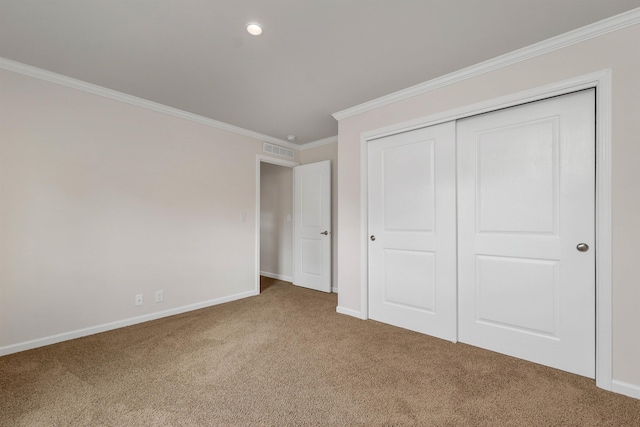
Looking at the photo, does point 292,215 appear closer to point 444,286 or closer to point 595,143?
point 444,286

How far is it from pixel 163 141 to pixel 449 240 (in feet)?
10.8

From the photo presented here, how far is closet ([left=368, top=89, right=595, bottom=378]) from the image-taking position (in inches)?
79.4

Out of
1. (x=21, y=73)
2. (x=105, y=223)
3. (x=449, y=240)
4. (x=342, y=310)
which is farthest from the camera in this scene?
(x=342, y=310)

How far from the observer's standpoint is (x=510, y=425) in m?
1.50

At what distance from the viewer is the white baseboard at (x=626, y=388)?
175 centimetres

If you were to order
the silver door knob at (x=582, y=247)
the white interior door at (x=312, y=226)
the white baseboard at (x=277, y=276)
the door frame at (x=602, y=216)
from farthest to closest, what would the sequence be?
the white baseboard at (x=277, y=276) < the white interior door at (x=312, y=226) < the silver door knob at (x=582, y=247) < the door frame at (x=602, y=216)

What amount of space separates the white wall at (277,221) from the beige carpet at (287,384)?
245 centimetres

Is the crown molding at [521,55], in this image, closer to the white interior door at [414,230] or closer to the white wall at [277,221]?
the white interior door at [414,230]

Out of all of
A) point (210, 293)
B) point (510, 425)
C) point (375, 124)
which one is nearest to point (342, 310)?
point (210, 293)

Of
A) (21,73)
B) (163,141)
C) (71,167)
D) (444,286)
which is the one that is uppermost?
(21,73)

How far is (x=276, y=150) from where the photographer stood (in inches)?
177

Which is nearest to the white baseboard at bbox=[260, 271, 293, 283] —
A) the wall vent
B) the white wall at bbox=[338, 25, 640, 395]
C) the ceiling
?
the wall vent

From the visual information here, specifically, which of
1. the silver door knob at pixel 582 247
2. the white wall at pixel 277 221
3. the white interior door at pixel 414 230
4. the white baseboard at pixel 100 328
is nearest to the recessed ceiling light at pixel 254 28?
the white interior door at pixel 414 230

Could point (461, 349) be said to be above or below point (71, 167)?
below
